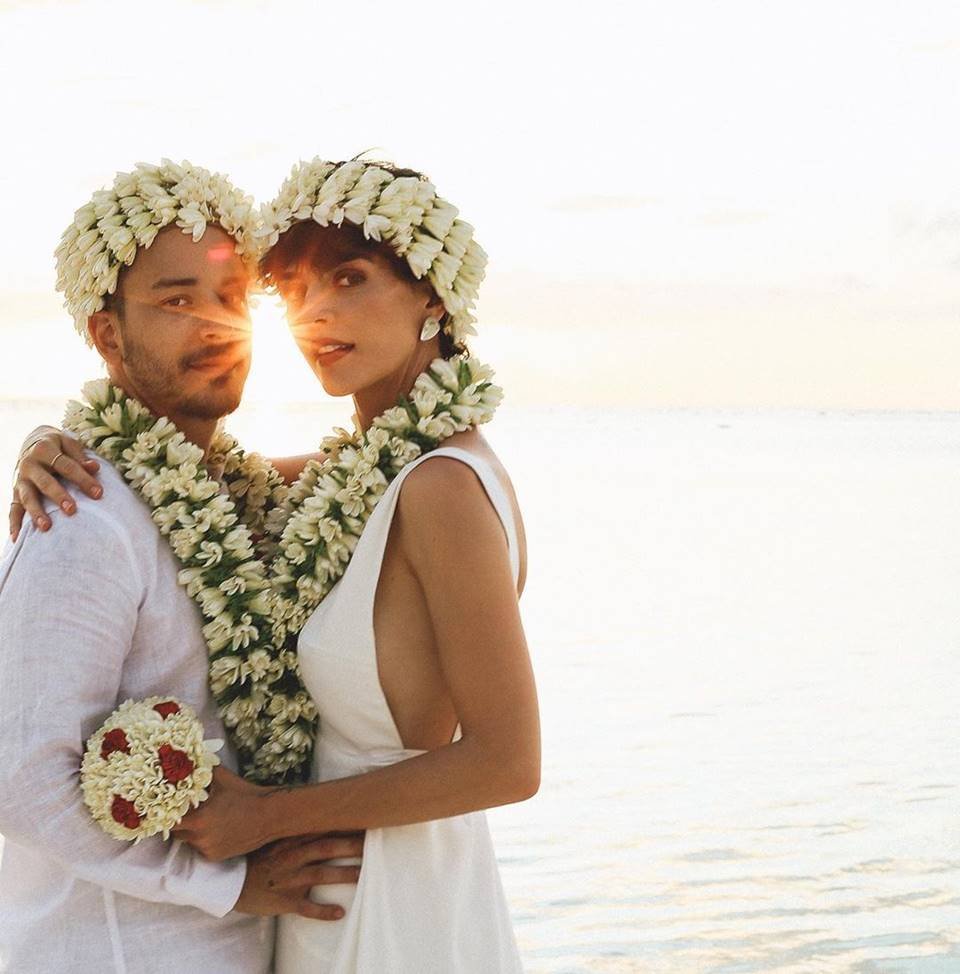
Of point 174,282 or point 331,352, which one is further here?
point 174,282

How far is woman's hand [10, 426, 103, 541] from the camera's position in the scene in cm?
324

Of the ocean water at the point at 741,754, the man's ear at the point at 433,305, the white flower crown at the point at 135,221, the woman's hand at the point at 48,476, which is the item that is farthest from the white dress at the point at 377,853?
the ocean water at the point at 741,754

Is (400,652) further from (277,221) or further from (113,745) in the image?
(277,221)

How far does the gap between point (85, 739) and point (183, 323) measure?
108 cm

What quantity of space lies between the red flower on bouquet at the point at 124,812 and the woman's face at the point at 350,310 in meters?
1.08

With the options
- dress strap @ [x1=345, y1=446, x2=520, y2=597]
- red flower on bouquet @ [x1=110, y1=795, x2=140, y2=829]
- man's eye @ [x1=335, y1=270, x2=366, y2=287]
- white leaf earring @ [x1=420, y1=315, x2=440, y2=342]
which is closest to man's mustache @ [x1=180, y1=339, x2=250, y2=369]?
man's eye @ [x1=335, y1=270, x2=366, y2=287]

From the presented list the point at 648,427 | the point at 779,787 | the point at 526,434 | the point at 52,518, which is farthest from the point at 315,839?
the point at 648,427

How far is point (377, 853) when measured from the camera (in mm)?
3289

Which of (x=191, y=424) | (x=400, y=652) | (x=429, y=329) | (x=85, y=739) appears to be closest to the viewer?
(x=85, y=739)

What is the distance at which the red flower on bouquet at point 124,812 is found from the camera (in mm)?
3074

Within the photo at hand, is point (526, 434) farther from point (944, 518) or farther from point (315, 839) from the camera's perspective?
point (315, 839)

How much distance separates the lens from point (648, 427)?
80.6m

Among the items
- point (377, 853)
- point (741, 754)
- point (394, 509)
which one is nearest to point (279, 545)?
point (394, 509)

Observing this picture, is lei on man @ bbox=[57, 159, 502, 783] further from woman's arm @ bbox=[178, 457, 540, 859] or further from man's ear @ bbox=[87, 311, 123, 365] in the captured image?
woman's arm @ bbox=[178, 457, 540, 859]
